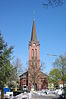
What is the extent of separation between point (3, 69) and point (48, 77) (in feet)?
214

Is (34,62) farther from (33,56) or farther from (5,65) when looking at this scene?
(5,65)

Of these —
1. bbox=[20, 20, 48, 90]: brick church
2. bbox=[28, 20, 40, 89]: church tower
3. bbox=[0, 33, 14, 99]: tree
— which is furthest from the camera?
bbox=[20, 20, 48, 90]: brick church

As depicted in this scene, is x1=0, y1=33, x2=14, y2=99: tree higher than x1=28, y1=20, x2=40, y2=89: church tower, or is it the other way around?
x1=28, y1=20, x2=40, y2=89: church tower

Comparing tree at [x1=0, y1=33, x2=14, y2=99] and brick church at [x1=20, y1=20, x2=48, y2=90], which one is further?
brick church at [x1=20, y1=20, x2=48, y2=90]

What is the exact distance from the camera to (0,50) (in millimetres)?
20047

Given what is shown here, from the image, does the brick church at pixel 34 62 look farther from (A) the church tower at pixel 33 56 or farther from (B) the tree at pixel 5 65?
(B) the tree at pixel 5 65

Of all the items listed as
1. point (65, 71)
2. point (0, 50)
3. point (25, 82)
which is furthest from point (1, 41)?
point (25, 82)

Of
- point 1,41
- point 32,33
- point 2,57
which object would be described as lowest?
point 2,57

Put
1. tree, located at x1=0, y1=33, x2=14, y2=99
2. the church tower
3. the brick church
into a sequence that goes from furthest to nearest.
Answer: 1. the brick church
2. the church tower
3. tree, located at x1=0, y1=33, x2=14, y2=99

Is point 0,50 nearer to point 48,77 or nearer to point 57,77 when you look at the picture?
point 57,77

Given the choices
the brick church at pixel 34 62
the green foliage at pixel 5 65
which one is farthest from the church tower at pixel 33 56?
the green foliage at pixel 5 65

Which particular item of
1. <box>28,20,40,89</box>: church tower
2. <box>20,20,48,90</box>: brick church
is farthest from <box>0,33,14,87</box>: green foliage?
<box>20,20,48,90</box>: brick church

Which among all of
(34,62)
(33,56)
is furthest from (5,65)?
(33,56)

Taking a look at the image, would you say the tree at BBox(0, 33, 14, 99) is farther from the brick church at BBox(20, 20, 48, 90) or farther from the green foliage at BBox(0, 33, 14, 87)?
the brick church at BBox(20, 20, 48, 90)
